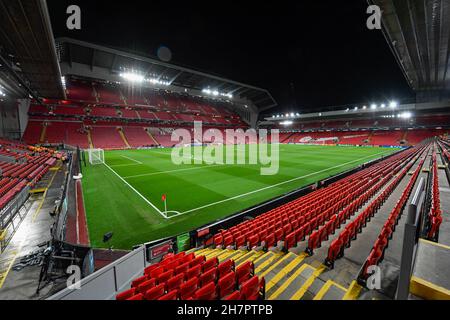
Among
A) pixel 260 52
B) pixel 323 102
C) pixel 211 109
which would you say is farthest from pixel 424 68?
pixel 211 109

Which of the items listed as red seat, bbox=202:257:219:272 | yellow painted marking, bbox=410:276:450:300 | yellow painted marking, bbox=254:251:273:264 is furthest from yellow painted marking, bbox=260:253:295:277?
yellow painted marking, bbox=410:276:450:300

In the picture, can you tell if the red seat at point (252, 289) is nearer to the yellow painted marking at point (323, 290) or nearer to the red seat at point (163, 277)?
the yellow painted marking at point (323, 290)

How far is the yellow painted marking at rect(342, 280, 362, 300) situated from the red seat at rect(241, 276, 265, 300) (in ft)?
4.45

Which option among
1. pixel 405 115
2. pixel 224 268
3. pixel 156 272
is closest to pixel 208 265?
pixel 224 268

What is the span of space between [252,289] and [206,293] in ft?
2.42

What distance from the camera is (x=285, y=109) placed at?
2645 inches

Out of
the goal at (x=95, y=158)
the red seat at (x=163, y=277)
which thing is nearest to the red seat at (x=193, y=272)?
the red seat at (x=163, y=277)

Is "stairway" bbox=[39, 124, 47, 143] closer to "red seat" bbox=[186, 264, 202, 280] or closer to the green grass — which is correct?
the green grass

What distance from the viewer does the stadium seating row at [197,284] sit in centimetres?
308

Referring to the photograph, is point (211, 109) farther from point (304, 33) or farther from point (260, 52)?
point (304, 33)

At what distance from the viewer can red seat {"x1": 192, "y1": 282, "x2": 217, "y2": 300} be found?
3.03 meters

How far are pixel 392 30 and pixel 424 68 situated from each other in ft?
46.7

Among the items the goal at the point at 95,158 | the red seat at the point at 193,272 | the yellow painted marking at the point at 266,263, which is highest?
the goal at the point at 95,158

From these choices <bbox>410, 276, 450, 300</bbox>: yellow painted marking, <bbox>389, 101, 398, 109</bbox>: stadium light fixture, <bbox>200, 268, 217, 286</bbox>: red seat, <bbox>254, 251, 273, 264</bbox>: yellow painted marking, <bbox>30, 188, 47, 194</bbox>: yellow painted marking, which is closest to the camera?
<bbox>410, 276, 450, 300</bbox>: yellow painted marking
